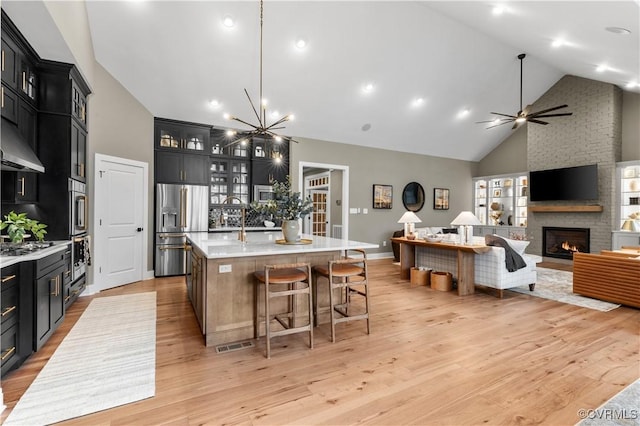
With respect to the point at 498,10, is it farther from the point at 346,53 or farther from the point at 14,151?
the point at 14,151

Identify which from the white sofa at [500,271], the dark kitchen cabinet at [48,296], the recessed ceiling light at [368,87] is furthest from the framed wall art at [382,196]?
the dark kitchen cabinet at [48,296]

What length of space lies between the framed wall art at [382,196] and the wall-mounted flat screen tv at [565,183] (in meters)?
3.55

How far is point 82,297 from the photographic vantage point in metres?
4.54

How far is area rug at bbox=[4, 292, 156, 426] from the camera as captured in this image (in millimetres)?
2012

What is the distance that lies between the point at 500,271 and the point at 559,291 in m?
1.23

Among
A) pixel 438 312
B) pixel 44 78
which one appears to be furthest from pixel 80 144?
pixel 438 312

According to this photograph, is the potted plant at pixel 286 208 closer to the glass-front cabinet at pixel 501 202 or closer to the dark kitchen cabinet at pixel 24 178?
the dark kitchen cabinet at pixel 24 178

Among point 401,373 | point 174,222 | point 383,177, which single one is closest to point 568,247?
point 383,177

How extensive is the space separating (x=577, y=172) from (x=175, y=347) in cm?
861

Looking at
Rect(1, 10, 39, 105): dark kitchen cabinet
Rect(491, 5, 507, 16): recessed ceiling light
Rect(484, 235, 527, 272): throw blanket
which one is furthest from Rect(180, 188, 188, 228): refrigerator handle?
Rect(491, 5, 507, 16): recessed ceiling light

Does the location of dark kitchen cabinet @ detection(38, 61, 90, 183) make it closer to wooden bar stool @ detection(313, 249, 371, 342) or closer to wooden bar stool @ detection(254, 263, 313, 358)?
wooden bar stool @ detection(254, 263, 313, 358)

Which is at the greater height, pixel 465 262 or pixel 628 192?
pixel 628 192

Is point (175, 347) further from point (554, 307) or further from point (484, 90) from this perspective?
point (484, 90)

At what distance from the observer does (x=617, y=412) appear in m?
1.98
